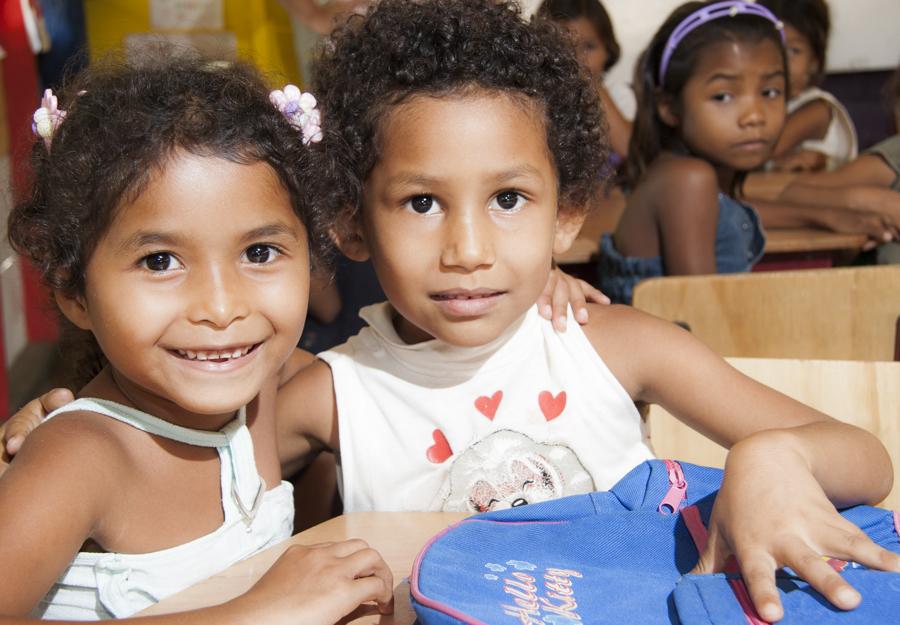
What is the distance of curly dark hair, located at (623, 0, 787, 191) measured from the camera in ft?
9.67

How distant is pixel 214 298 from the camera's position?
112 cm

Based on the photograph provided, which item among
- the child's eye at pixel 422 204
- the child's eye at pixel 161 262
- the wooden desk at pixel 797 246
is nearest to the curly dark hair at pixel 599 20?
the wooden desk at pixel 797 246

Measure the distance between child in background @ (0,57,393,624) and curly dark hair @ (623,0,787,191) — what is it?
6.39ft

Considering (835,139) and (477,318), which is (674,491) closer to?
(477,318)

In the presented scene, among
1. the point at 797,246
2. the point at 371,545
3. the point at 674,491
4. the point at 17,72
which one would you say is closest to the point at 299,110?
the point at 371,545

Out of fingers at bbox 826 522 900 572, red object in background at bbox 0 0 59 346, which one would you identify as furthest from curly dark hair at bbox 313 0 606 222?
red object in background at bbox 0 0 59 346

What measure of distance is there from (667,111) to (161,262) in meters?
2.21

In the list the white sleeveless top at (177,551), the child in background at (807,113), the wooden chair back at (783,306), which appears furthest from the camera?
the child in background at (807,113)

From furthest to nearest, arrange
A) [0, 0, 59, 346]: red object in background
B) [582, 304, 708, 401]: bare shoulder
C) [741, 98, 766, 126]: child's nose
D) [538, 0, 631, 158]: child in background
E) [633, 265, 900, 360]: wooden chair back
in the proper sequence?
1. [538, 0, 631, 158]: child in background
2. [0, 0, 59, 346]: red object in background
3. [741, 98, 766, 126]: child's nose
4. [633, 265, 900, 360]: wooden chair back
5. [582, 304, 708, 401]: bare shoulder

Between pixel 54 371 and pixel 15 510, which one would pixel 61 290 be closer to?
pixel 15 510

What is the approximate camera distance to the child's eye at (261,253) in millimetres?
1192

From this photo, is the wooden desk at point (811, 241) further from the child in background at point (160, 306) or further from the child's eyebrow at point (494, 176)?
the child in background at point (160, 306)

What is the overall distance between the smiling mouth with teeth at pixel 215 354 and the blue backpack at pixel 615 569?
0.33 meters

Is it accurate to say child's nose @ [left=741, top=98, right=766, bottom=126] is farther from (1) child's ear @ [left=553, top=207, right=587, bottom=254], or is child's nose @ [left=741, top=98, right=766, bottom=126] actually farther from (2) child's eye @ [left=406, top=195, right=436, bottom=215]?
(2) child's eye @ [left=406, top=195, right=436, bottom=215]
